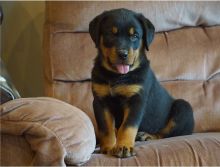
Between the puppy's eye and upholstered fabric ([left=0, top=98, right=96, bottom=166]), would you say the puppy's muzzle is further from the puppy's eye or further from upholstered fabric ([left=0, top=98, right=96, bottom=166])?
upholstered fabric ([left=0, top=98, right=96, bottom=166])

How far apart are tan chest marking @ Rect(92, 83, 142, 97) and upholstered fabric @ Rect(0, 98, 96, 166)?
15.1 inches

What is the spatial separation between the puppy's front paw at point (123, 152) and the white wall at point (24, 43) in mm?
1397

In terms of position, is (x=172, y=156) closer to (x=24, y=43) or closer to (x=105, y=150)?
(x=105, y=150)

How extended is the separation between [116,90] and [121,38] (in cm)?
Result: 21

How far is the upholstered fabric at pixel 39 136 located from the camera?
1.20m

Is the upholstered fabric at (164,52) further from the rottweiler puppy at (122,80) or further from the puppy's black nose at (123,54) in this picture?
the puppy's black nose at (123,54)

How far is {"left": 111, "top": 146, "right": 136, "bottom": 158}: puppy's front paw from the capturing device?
4.54 feet

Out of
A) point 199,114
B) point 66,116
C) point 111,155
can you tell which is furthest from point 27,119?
point 199,114

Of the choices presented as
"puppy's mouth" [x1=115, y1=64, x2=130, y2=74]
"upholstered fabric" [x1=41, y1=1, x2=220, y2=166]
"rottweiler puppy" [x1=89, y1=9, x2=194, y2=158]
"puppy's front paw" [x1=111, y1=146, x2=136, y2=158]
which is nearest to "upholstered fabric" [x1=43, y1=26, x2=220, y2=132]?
"upholstered fabric" [x1=41, y1=1, x2=220, y2=166]

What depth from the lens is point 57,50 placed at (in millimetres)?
2115

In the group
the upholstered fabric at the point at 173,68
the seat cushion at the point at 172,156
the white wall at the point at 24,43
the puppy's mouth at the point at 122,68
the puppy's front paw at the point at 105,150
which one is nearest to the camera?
the seat cushion at the point at 172,156

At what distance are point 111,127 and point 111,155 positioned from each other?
0.21 metres

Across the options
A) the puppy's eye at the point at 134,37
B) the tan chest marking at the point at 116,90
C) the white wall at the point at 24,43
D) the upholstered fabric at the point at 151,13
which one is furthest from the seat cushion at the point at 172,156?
the white wall at the point at 24,43

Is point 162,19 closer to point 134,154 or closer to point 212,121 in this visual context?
point 212,121
